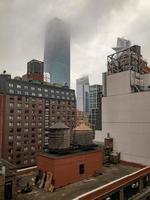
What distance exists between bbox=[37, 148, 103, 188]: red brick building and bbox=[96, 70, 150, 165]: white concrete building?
46.3 ft

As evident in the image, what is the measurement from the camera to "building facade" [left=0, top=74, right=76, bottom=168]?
267ft

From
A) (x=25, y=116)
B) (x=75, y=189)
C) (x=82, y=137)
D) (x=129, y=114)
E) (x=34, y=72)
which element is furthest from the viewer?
(x=34, y=72)

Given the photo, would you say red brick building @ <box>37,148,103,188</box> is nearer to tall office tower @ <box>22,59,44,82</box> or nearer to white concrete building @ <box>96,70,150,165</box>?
white concrete building @ <box>96,70,150,165</box>

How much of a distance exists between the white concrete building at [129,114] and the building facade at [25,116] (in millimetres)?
39167

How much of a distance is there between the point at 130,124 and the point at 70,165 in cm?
2292

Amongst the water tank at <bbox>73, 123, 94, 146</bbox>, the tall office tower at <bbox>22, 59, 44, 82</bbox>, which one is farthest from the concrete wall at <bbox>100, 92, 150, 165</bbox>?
the tall office tower at <bbox>22, 59, 44, 82</bbox>

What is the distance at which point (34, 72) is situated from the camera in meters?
104

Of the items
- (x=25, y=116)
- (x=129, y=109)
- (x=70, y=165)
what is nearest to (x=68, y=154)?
(x=70, y=165)

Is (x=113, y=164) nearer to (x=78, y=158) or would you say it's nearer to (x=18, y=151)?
(x=78, y=158)

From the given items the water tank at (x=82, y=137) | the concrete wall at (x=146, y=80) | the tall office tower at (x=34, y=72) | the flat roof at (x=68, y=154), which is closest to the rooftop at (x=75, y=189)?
the flat roof at (x=68, y=154)

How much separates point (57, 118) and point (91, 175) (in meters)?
62.8

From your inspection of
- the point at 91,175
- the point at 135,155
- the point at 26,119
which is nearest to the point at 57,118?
the point at 26,119

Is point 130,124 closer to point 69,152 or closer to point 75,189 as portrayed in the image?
point 69,152

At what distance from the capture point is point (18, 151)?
83.5 m
